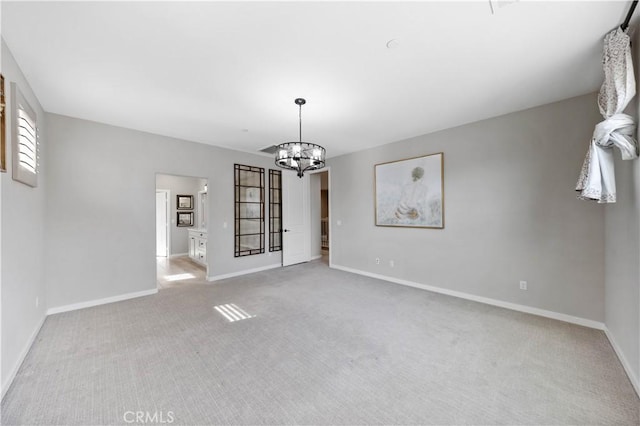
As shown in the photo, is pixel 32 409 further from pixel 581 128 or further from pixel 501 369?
pixel 581 128

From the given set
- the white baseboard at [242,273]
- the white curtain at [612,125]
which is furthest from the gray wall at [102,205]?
the white curtain at [612,125]

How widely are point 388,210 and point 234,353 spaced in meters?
3.55

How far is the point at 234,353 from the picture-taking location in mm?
2375

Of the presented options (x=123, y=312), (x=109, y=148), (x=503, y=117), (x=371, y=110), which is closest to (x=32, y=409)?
(x=123, y=312)

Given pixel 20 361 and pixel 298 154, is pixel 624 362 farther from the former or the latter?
pixel 20 361

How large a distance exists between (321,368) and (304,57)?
8.87 feet

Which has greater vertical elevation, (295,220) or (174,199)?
(174,199)

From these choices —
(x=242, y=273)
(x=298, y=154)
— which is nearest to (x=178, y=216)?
(x=242, y=273)

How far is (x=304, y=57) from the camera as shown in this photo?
7.34 feet

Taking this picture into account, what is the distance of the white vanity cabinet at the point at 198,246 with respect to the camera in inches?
245

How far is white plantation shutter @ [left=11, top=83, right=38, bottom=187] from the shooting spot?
213 centimetres

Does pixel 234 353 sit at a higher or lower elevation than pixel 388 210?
lower

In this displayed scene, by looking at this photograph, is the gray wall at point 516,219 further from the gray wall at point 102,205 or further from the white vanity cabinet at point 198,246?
the white vanity cabinet at point 198,246

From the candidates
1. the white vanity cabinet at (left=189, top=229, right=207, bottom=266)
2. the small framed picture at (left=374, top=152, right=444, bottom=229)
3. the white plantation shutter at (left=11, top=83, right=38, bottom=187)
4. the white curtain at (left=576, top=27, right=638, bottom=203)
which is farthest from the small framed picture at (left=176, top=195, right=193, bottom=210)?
the white curtain at (left=576, top=27, right=638, bottom=203)
